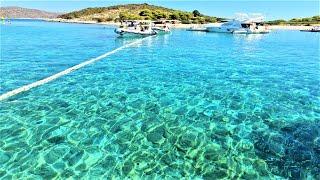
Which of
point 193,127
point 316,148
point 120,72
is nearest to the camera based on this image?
point 316,148

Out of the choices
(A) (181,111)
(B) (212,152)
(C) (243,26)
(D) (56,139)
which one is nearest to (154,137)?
(B) (212,152)

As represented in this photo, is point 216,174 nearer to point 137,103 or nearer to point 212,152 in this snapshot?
point 212,152

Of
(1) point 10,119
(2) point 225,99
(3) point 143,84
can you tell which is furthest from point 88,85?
(2) point 225,99

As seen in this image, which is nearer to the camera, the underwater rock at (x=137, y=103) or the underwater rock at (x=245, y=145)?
the underwater rock at (x=245, y=145)

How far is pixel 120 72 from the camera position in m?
19.6

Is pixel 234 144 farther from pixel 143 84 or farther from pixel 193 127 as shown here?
pixel 143 84

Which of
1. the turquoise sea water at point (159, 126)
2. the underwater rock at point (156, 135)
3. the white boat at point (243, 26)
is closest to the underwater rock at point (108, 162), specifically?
the turquoise sea water at point (159, 126)

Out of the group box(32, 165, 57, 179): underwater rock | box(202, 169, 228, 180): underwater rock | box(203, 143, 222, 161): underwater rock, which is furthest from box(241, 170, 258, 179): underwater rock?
box(32, 165, 57, 179): underwater rock

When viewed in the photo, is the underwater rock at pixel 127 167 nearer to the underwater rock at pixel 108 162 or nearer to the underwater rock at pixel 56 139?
the underwater rock at pixel 108 162

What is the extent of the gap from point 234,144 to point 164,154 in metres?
2.18

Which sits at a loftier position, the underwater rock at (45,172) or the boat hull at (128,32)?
the boat hull at (128,32)

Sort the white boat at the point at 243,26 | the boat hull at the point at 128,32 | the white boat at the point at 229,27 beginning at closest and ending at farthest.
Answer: the boat hull at the point at 128,32 → the white boat at the point at 243,26 → the white boat at the point at 229,27

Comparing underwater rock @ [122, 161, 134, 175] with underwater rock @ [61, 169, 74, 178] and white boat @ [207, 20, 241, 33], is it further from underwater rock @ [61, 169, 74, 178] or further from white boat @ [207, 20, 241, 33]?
white boat @ [207, 20, 241, 33]

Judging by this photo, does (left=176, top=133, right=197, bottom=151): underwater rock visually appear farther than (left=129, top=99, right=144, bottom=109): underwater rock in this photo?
No
